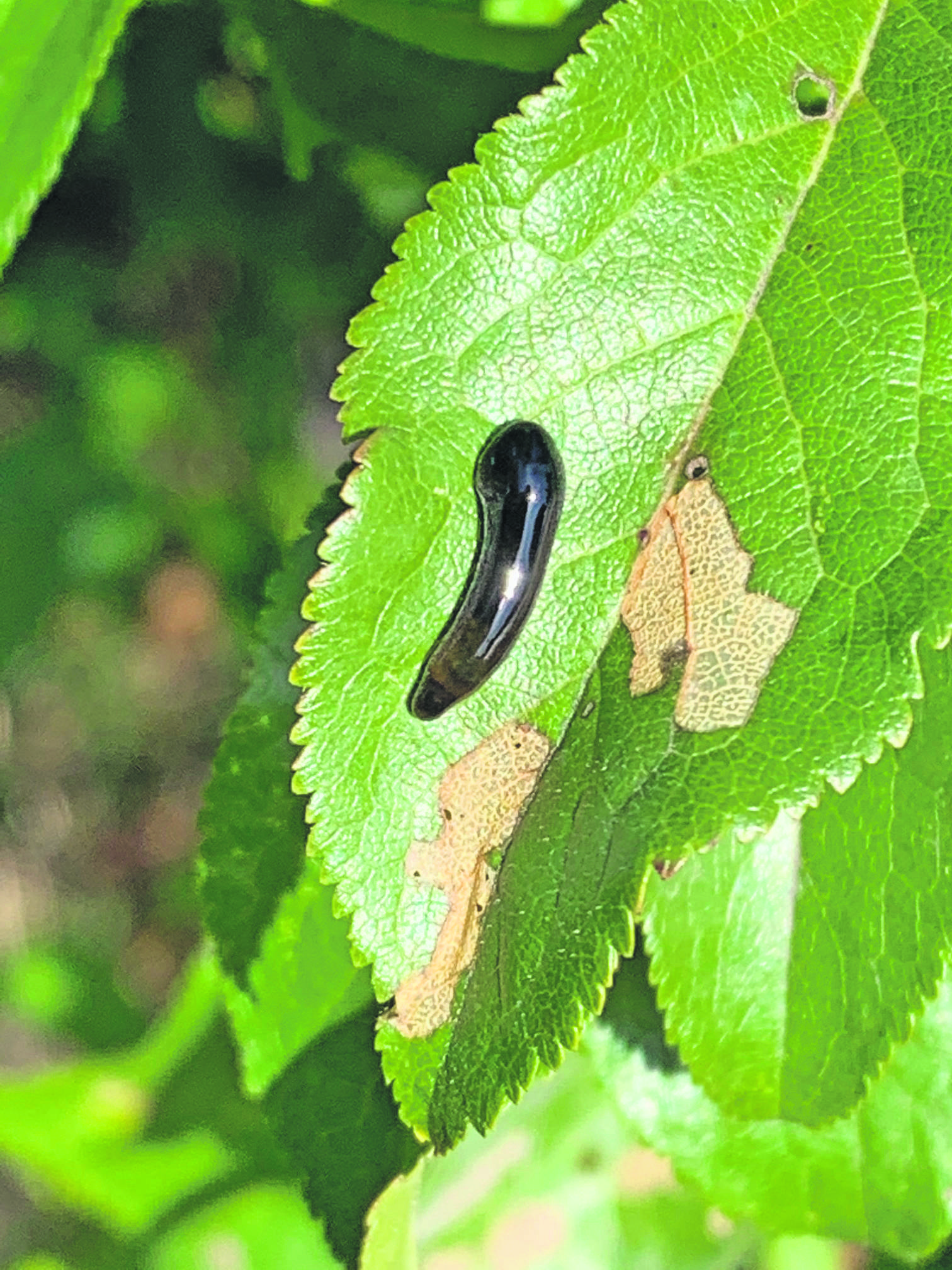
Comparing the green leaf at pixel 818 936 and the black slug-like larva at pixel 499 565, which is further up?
the black slug-like larva at pixel 499 565

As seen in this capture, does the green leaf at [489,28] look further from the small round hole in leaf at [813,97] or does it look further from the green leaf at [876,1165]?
the green leaf at [876,1165]

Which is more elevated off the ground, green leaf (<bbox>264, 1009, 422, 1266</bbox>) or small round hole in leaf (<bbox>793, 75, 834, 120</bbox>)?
small round hole in leaf (<bbox>793, 75, 834, 120</bbox>)

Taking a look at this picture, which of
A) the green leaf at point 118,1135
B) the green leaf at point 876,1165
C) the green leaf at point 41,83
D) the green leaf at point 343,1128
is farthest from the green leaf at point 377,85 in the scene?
the green leaf at point 118,1135

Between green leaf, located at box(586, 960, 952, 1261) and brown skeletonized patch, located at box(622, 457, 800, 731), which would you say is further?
green leaf, located at box(586, 960, 952, 1261)

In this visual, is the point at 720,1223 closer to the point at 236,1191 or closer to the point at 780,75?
the point at 236,1191

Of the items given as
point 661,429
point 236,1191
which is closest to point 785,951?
point 661,429

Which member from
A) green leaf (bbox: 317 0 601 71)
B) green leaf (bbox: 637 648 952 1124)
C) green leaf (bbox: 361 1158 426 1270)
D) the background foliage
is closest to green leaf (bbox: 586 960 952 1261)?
the background foliage

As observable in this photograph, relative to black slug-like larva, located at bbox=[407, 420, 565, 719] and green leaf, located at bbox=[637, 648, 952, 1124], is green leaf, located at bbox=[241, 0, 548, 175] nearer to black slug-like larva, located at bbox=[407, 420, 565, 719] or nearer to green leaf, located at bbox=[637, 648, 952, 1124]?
black slug-like larva, located at bbox=[407, 420, 565, 719]
